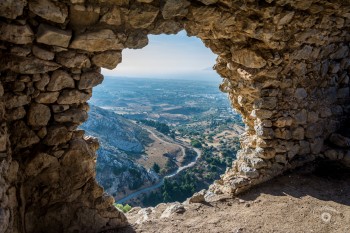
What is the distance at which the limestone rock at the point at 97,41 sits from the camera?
4.09 m

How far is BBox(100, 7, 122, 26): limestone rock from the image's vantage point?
167 inches

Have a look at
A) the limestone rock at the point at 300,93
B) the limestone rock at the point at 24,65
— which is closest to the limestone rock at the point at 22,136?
the limestone rock at the point at 24,65

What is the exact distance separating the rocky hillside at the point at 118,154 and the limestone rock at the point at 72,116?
2952 centimetres

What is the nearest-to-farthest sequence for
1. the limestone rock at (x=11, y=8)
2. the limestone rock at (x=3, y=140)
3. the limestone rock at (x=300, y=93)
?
the limestone rock at (x=3, y=140) → the limestone rock at (x=11, y=8) → the limestone rock at (x=300, y=93)

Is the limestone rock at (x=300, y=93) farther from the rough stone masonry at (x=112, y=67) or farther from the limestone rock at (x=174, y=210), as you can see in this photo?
the limestone rock at (x=174, y=210)

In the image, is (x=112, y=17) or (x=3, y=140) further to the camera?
(x=112, y=17)

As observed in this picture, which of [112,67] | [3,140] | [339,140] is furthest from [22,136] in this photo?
[339,140]

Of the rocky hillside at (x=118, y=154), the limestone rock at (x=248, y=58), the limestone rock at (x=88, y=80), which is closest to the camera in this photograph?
the limestone rock at (x=88, y=80)

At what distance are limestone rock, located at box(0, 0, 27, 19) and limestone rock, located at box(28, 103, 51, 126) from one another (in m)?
1.15

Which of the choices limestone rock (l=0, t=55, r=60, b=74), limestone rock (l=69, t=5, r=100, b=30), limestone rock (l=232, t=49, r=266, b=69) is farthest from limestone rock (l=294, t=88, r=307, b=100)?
limestone rock (l=0, t=55, r=60, b=74)

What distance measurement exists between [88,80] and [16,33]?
1.09 metres

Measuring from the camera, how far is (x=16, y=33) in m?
3.64

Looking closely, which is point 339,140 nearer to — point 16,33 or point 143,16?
point 143,16

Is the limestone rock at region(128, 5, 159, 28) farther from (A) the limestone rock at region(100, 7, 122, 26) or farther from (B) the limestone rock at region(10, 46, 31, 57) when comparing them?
(B) the limestone rock at region(10, 46, 31, 57)
